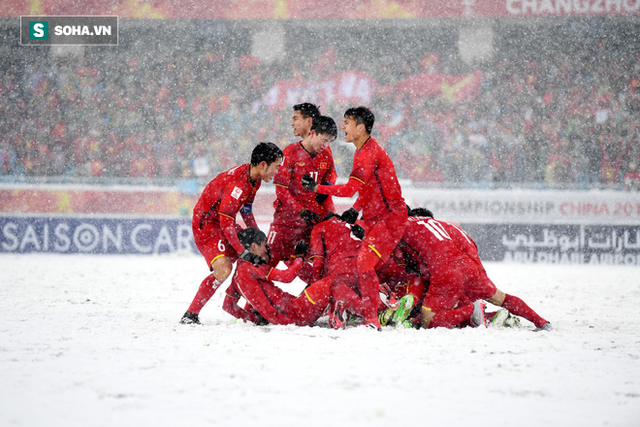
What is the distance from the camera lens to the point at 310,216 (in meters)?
5.86

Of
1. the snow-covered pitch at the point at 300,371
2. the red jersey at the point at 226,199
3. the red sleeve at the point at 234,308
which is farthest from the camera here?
the red sleeve at the point at 234,308

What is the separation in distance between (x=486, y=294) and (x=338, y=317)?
1076mm

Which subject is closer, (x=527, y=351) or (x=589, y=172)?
(x=527, y=351)

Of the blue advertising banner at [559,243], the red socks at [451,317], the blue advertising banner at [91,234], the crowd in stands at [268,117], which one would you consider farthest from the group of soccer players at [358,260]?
the crowd in stands at [268,117]

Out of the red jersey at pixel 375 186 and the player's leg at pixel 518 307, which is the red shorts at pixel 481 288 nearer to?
the player's leg at pixel 518 307

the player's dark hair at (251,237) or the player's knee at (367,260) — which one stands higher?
the player's dark hair at (251,237)

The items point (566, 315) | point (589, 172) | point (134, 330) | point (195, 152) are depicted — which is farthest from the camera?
point (195, 152)

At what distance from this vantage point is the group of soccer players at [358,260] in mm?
5191

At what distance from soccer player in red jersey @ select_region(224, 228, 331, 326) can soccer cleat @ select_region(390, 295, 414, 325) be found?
1.57ft

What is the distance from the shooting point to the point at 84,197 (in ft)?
42.5

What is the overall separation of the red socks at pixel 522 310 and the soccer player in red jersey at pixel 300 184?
156 cm

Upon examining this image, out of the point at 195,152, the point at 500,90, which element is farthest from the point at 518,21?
the point at 195,152

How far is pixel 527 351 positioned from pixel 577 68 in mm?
11287

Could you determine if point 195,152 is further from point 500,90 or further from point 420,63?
point 500,90
